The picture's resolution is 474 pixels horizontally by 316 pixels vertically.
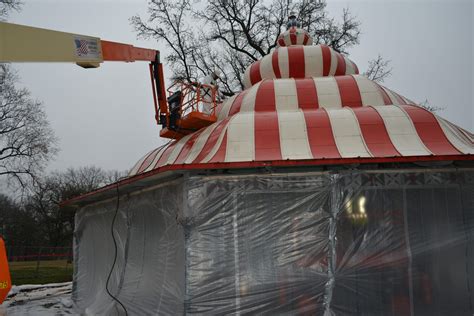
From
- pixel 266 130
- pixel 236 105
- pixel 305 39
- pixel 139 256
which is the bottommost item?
pixel 139 256

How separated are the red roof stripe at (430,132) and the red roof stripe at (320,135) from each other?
152 cm

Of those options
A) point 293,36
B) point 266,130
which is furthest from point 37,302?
point 293,36

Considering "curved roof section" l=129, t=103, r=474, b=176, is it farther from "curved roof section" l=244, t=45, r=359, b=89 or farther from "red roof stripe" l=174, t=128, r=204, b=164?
"curved roof section" l=244, t=45, r=359, b=89

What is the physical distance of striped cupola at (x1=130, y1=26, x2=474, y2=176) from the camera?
6652 mm

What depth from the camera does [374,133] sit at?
7141 mm

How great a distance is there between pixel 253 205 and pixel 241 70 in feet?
49.2

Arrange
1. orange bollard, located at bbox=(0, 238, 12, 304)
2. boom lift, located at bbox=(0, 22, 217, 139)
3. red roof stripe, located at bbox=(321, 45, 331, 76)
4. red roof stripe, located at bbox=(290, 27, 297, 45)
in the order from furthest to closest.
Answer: red roof stripe, located at bbox=(290, 27, 297, 45) → red roof stripe, located at bbox=(321, 45, 331, 76) → orange bollard, located at bbox=(0, 238, 12, 304) → boom lift, located at bbox=(0, 22, 217, 139)

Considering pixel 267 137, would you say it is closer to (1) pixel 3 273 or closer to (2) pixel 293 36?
(2) pixel 293 36

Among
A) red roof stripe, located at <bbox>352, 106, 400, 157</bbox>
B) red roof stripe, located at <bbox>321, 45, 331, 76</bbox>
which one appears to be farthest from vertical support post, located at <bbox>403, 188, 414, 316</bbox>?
red roof stripe, located at <bbox>321, 45, 331, 76</bbox>

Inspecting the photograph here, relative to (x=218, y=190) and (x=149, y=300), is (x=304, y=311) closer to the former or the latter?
(x=218, y=190)

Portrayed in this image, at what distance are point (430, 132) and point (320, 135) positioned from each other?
189cm

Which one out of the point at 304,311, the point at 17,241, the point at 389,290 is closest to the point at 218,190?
the point at 304,311

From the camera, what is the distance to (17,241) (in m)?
39.8

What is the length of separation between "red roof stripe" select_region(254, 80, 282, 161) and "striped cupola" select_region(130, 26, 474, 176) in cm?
2
